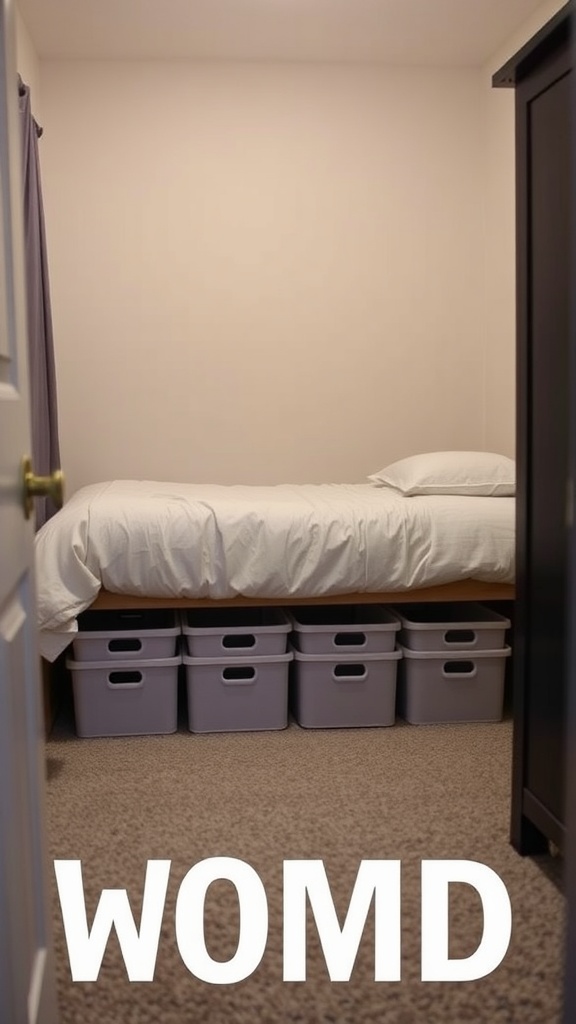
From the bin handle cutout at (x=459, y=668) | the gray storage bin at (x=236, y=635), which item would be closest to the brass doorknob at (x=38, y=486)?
the gray storage bin at (x=236, y=635)

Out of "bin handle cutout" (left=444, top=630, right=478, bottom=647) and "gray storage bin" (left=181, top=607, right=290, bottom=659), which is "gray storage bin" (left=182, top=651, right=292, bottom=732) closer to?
"gray storage bin" (left=181, top=607, right=290, bottom=659)

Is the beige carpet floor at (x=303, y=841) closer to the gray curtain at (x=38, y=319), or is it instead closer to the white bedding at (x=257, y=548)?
the white bedding at (x=257, y=548)

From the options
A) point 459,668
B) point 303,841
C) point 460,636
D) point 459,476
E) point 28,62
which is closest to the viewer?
point 303,841

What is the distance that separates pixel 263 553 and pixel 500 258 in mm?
1962

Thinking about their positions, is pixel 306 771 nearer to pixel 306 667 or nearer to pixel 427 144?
pixel 306 667

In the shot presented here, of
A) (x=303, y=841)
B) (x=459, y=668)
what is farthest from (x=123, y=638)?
(x=459, y=668)

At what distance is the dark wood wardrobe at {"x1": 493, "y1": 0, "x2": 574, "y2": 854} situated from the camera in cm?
175

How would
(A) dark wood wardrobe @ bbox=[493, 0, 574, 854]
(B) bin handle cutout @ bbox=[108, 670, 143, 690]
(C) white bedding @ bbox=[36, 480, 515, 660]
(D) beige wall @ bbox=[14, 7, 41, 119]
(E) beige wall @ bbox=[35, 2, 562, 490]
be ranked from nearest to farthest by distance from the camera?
(A) dark wood wardrobe @ bbox=[493, 0, 574, 854] < (C) white bedding @ bbox=[36, 480, 515, 660] < (B) bin handle cutout @ bbox=[108, 670, 143, 690] < (D) beige wall @ bbox=[14, 7, 41, 119] < (E) beige wall @ bbox=[35, 2, 562, 490]

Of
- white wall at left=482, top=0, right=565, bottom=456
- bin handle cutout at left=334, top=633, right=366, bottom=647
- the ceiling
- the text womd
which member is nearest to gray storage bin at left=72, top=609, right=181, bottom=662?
bin handle cutout at left=334, top=633, right=366, bottom=647

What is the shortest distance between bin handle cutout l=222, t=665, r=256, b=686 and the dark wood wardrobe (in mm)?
1016

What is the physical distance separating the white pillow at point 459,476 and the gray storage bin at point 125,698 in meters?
1.02

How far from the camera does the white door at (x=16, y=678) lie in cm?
100

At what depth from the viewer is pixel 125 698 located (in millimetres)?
2760

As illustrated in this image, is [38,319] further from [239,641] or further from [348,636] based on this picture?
[348,636]
